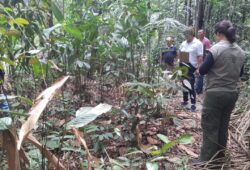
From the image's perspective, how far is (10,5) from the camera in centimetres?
285

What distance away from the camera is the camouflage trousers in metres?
3.20

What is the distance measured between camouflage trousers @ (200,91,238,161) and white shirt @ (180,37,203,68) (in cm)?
217

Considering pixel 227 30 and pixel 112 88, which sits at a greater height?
pixel 227 30

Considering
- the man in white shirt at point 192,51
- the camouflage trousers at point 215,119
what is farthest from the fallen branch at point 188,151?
the man in white shirt at point 192,51

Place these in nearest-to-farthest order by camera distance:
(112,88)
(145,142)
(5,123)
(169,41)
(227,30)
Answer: (5,123) < (227,30) < (145,142) < (112,88) < (169,41)

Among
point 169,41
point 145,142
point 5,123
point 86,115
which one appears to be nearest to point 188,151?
point 145,142

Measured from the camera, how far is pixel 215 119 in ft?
10.7

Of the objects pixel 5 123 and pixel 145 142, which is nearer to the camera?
pixel 5 123

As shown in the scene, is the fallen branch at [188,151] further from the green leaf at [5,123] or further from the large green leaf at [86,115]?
the green leaf at [5,123]

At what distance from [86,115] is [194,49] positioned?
414 centimetres

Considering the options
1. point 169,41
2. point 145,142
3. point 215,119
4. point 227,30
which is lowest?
point 145,142

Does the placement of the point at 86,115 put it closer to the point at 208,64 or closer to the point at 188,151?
the point at 208,64

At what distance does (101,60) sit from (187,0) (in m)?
7.47

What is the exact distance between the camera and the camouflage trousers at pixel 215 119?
3.20m
